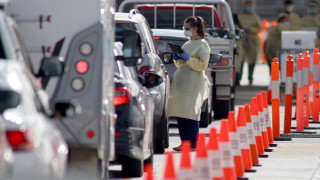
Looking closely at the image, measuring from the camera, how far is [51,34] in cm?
1080

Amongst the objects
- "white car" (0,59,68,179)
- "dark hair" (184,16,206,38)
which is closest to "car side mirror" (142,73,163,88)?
"dark hair" (184,16,206,38)

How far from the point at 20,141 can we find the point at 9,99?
1.72ft

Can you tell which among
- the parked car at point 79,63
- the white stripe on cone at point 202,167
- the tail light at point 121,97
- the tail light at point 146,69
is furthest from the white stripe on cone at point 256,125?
the white stripe on cone at point 202,167

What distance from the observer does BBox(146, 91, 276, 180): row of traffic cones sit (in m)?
8.15

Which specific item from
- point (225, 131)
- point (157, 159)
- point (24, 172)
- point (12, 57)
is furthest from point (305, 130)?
point (24, 172)

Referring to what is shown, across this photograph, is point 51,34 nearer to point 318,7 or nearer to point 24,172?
point 24,172

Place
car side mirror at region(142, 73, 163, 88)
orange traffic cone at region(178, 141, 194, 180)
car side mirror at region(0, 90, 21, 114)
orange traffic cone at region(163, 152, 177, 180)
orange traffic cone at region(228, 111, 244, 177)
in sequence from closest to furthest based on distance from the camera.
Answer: car side mirror at region(0, 90, 21, 114) < orange traffic cone at region(163, 152, 177, 180) < orange traffic cone at region(178, 141, 194, 180) < orange traffic cone at region(228, 111, 244, 177) < car side mirror at region(142, 73, 163, 88)

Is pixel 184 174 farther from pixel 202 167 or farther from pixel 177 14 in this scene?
pixel 177 14

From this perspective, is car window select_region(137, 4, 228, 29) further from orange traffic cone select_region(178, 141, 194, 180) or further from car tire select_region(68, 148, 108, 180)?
orange traffic cone select_region(178, 141, 194, 180)

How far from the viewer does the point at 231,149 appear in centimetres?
1111

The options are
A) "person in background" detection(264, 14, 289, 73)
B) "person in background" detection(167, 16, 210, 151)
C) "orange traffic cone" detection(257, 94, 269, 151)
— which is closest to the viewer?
"orange traffic cone" detection(257, 94, 269, 151)

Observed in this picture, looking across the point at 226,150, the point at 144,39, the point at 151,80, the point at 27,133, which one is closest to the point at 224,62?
the point at 144,39

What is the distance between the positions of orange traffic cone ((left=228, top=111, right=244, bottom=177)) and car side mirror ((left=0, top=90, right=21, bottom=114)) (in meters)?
4.70

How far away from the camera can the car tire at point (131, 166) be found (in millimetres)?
12438
